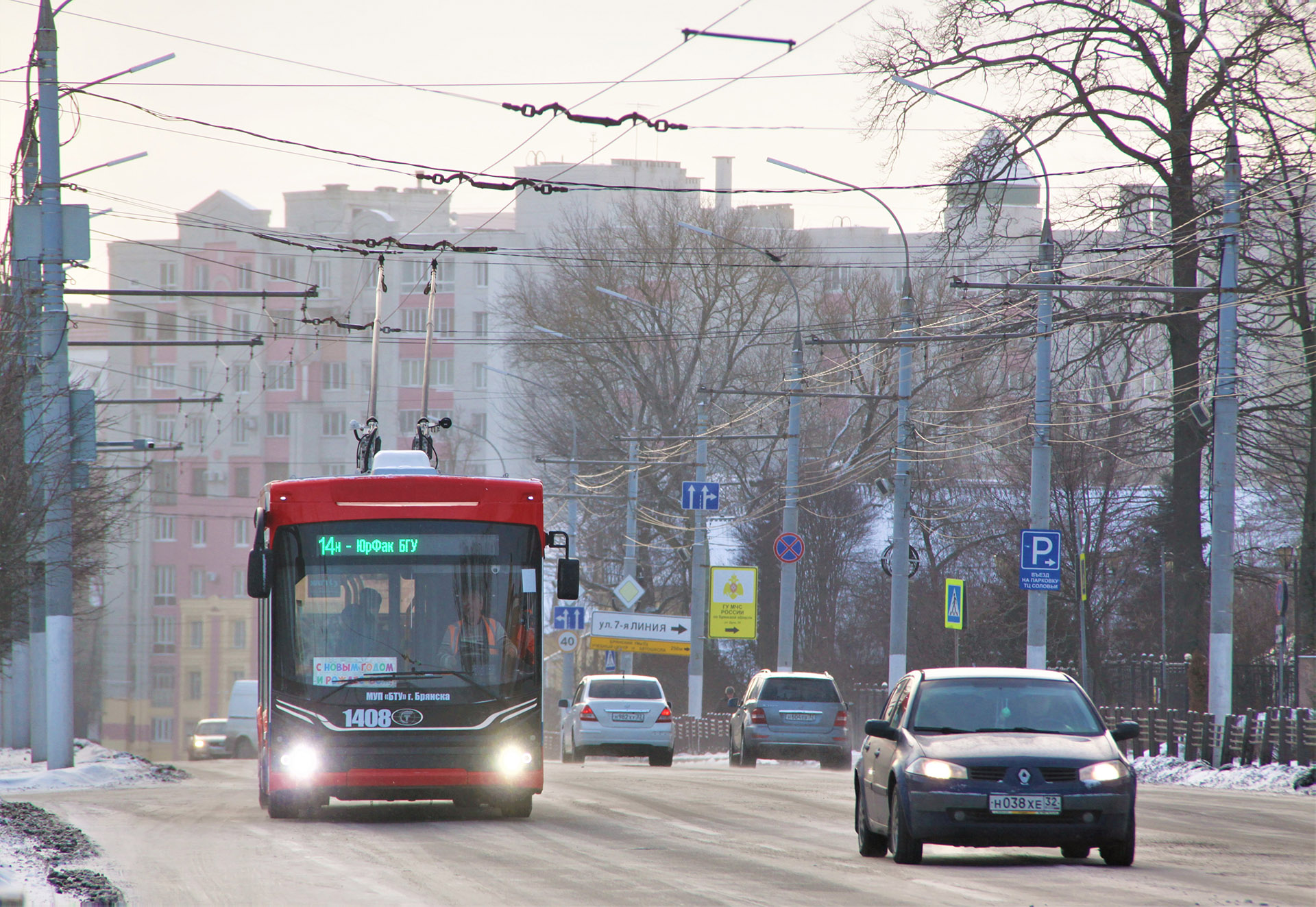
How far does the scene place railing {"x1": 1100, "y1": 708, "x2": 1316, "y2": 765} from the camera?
23500 millimetres

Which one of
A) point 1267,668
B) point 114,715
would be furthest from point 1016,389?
point 114,715

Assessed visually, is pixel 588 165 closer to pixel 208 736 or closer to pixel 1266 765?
pixel 208 736

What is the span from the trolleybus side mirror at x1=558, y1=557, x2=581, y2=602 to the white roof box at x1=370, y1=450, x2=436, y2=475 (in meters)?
1.52

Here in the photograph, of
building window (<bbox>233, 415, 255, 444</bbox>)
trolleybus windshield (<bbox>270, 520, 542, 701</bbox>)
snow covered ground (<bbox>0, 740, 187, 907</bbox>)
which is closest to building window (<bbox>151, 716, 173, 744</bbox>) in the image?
building window (<bbox>233, 415, 255, 444</bbox>)

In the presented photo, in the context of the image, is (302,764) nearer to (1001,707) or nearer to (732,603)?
(1001,707)

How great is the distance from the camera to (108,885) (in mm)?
10664

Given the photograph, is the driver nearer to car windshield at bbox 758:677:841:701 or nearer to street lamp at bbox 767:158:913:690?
car windshield at bbox 758:677:841:701

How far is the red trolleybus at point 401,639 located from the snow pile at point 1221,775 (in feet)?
35.4

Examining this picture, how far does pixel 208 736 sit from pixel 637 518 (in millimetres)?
15182

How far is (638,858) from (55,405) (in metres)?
14.9

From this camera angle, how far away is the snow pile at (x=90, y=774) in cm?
2277

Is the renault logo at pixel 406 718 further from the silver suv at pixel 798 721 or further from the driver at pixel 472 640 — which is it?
the silver suv at pixel 798 721

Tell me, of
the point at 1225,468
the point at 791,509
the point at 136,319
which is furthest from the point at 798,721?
the point at 136,319

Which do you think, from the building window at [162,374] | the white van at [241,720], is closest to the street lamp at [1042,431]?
the white van at [241,720]
